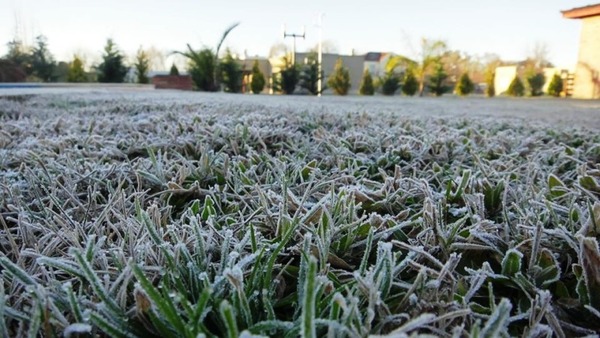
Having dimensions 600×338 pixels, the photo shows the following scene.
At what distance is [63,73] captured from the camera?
1867 centimetres

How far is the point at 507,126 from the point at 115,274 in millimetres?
2572

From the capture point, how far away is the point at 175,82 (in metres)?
18.5

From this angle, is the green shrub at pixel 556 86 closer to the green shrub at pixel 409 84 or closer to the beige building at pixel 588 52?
the beige building at pixel 588 52

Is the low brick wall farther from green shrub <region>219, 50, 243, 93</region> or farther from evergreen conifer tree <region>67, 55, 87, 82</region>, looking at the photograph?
evergreen conifer tree <region>67, 55, 87, 82</region>

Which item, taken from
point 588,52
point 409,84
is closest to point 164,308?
point 588,52

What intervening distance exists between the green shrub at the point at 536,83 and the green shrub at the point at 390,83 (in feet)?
20.1

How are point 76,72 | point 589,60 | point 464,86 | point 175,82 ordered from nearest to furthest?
point 589,60
point 76,72
point 175,82
point 464,86

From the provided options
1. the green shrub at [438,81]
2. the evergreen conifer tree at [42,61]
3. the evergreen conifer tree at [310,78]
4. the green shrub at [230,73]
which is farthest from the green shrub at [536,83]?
the evergreen conifer tree at [42,61]

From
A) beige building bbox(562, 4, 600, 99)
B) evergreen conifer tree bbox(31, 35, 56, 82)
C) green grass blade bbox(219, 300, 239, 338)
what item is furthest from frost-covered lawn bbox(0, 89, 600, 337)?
evergreen conifer tree bbox(31, 35, 56, 82)

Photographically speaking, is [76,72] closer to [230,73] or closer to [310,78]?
[230,73]

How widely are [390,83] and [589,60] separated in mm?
7393

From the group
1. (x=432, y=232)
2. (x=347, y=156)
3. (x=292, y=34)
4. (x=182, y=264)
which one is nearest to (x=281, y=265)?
(x=182, y=264)

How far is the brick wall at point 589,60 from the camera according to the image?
1327 cm

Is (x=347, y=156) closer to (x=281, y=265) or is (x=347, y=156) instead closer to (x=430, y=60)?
(x=281, y=265)
